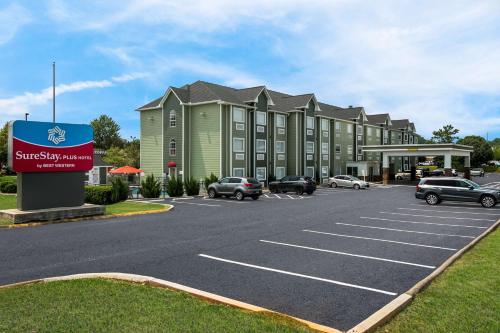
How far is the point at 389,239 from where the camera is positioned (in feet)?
42.7

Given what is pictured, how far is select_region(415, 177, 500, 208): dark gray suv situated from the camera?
23.8 metres

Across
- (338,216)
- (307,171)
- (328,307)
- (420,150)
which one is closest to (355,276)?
(328,307)

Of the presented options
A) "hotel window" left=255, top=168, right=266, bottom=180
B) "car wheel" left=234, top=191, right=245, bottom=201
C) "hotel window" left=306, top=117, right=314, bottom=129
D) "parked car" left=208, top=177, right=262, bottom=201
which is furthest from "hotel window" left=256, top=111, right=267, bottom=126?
"car wheel" left=234, top=191, right=245, bottom=201

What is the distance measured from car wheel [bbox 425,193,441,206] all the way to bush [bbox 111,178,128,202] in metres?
20.1

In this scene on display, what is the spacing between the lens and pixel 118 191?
2536 centimetres

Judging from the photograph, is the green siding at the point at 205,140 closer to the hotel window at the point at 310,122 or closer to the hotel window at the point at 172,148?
the hotel window at the point at 172,148

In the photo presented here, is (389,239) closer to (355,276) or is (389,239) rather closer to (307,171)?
(355,276)

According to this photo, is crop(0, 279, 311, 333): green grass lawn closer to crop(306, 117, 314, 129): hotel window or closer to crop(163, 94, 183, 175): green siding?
crop(163, 94, 183, 175): green siding

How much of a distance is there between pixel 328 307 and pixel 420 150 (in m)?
47.6

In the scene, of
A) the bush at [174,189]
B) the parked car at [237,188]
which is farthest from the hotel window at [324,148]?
the bush at [174,189]

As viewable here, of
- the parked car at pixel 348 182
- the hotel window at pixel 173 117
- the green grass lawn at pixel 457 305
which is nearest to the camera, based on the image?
the green grass lawn at pixel 457 305

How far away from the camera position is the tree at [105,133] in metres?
104

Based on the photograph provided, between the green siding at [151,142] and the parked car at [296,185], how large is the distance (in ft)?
43.1

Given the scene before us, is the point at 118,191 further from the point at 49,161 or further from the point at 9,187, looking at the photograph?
the point at 9,187
